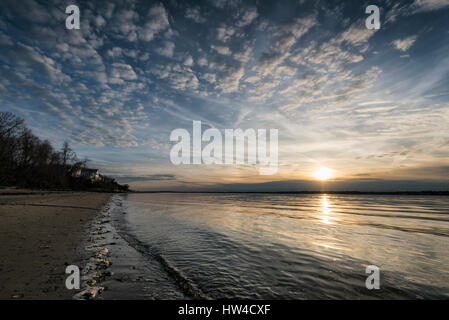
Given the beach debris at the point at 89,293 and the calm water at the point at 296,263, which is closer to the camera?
the beach debris at the point at 89,293

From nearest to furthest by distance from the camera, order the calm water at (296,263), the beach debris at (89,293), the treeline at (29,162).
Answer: the beach debris at (89,293)
the calm water at (296,263)
the treeline at (29,162)

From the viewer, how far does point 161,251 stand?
28.9 feet

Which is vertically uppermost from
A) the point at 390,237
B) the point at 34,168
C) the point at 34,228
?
the point at 34,168

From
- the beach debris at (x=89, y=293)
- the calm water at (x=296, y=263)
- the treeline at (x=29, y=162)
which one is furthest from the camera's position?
the treeline at (x=29, y=162)

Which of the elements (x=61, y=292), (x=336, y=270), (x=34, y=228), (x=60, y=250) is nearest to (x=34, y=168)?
(x=34, y=228)

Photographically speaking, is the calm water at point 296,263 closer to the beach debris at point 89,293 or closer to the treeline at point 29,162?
the beach debris at point 89,293

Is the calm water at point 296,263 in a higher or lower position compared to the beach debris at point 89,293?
lower

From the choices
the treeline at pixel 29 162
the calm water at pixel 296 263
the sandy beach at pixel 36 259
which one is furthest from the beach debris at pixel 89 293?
the treeline at pixel 29 162

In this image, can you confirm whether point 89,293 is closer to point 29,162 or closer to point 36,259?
point 36,259

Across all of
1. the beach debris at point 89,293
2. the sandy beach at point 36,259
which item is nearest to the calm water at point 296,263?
the beach debris at point 89,293

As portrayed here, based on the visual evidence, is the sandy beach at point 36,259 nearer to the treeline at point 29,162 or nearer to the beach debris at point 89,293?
the beach debris at point 89,293

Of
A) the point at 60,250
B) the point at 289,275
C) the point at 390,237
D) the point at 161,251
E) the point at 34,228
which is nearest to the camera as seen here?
the point at 289,275
